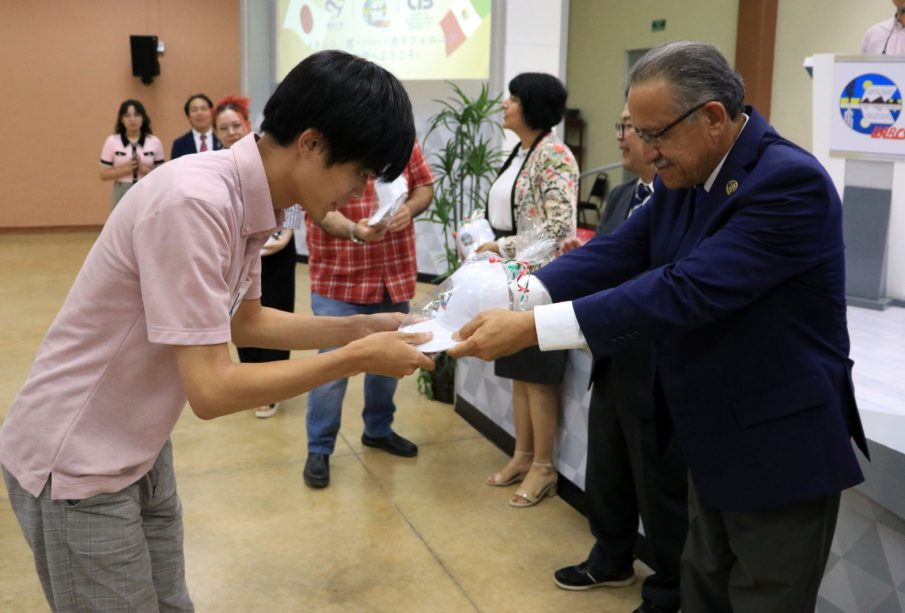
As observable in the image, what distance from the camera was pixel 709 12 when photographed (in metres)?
9.21

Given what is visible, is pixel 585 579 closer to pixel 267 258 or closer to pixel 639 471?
pixel 639 471

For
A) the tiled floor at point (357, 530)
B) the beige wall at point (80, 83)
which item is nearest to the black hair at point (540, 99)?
the tiled floor at point (357, 530)

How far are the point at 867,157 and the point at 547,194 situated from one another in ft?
6.04

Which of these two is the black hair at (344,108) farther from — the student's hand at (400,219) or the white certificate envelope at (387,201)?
the student's hand at (400,219)

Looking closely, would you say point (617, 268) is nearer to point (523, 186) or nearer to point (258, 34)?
point (523, 186)

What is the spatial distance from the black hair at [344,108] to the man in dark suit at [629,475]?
125 cm

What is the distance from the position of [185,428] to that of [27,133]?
807 centimetres

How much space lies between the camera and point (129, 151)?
757cm

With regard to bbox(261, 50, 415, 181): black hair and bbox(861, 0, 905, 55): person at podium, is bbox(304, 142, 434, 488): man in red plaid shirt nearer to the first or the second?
bbox(261, 50, 415, 181): black hair

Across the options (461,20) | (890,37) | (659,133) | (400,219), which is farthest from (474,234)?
(461,20)

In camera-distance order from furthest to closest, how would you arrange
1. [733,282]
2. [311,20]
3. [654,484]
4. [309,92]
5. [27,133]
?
[27,133] → [311,20] → [654,484] → [733,282] → [309,92]

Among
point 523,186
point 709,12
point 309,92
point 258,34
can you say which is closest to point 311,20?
point 258,34

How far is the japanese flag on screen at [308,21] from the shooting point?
24.7 feet

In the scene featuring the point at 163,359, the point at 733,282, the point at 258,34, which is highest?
the point at 258,34
